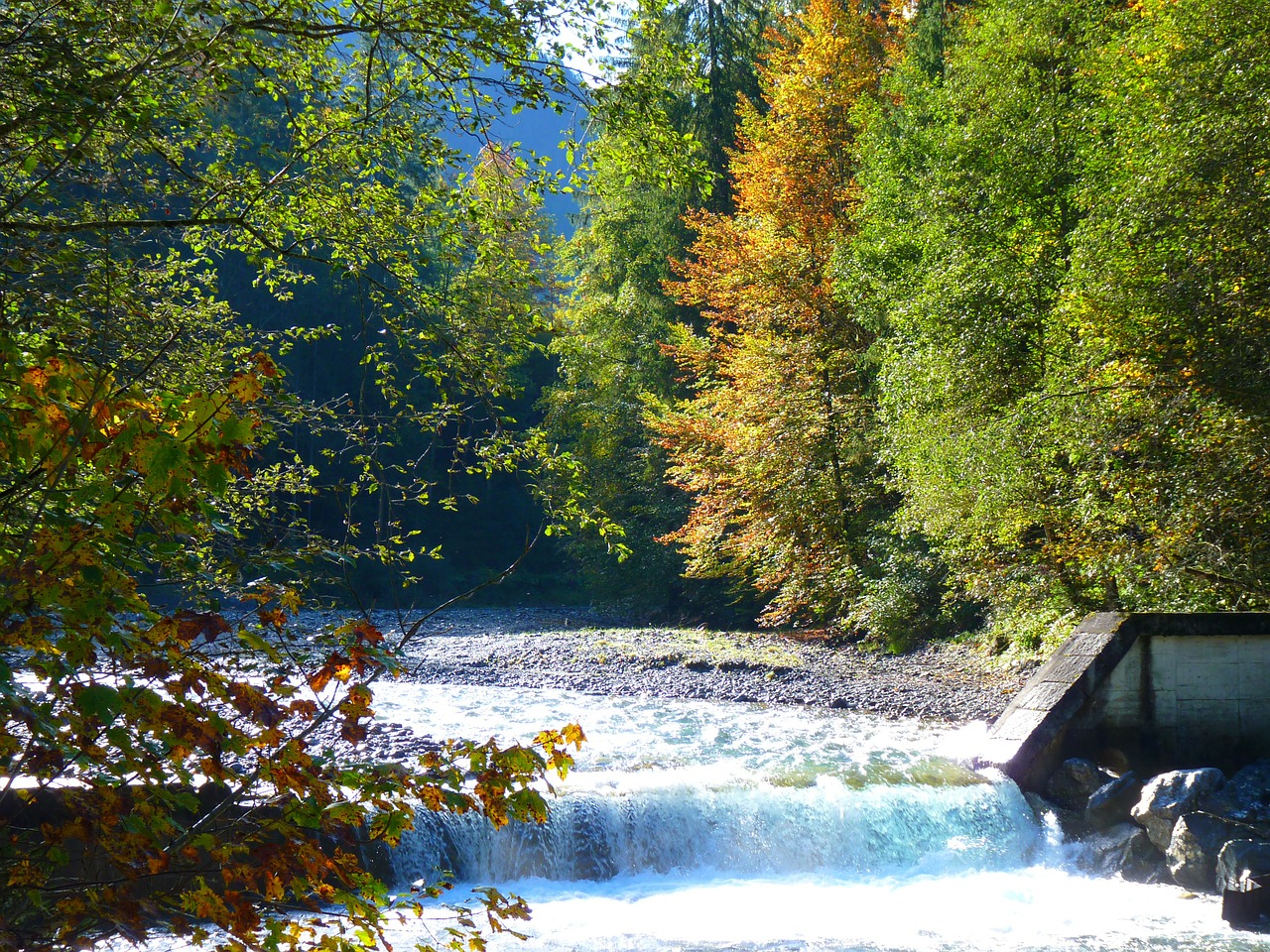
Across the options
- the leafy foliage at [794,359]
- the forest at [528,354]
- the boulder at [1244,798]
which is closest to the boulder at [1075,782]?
the boulder at [1244,798]

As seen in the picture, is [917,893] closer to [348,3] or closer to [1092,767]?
[1092,767]

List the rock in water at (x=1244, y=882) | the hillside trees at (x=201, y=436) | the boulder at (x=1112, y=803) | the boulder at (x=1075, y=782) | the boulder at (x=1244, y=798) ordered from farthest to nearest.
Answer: the boulder at (x=1075, y=782) < the boulder at (x=1112, y=803) < the boulder at (x=1244, y=798) < the rock in water at (x=1244, y=882) < the hillside trees at (x=201, y=436)

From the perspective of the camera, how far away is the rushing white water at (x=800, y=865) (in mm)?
5879

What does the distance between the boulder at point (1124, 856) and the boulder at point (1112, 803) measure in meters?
0.10

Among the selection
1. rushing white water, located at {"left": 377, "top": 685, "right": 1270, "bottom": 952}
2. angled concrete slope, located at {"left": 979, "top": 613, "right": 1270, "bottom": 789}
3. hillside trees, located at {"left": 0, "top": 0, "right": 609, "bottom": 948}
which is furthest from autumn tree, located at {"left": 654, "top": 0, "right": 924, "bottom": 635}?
hillside trees, located at {"left": 0, "top": 0, "right": 609, "bottom": 948}

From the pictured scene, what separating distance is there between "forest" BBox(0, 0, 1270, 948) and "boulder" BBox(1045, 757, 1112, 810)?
231 centimetres

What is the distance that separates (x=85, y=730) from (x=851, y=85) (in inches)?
→ 701

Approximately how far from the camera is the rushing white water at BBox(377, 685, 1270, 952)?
5.88 meters

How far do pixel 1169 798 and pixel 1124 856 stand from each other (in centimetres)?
54

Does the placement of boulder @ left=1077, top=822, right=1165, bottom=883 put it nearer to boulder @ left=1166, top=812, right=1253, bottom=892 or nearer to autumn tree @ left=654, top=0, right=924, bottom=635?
boulder @ left=1166, top=812, right=1253, bottom=892

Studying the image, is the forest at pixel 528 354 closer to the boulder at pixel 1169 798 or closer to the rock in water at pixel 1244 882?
the boulder at pixel 1169 798

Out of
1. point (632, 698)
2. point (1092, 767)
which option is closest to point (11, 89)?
point (1092, 767)

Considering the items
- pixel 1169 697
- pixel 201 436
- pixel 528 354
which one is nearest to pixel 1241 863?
pixel 1169 697

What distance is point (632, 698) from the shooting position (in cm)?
1184
